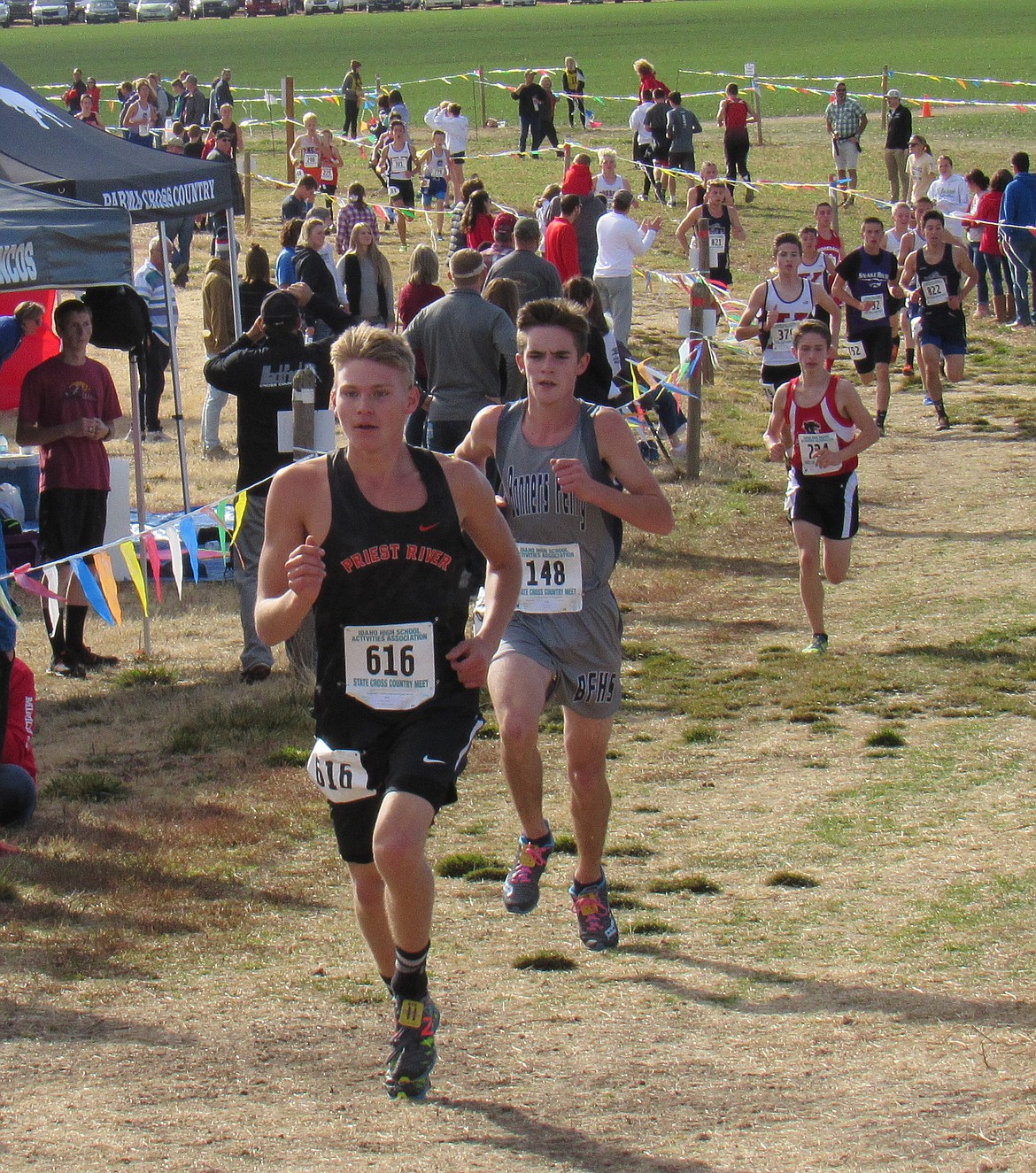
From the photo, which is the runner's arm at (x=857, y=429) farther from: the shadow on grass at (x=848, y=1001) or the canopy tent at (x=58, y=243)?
the shadow on grass at (x=848, y=1001)

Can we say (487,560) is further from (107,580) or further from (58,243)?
(58,243)

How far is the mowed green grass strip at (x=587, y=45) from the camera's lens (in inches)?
1937

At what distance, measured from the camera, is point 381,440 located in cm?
402

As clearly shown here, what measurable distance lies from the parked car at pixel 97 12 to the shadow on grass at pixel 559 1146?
89.7 m

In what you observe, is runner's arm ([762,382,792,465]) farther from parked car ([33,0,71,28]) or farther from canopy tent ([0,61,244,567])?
parked car ([33,0,71,28])

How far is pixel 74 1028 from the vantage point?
459 cm

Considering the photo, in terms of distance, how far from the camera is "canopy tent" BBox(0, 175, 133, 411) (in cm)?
743

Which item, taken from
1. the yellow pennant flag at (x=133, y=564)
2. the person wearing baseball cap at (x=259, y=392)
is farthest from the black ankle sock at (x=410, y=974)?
the person wearing baseball cap at (x=259, y=392)

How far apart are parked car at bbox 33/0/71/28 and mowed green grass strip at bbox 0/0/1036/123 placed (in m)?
1.31

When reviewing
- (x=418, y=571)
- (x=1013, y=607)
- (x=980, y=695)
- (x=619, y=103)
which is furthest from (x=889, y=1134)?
(x=619, y=103)

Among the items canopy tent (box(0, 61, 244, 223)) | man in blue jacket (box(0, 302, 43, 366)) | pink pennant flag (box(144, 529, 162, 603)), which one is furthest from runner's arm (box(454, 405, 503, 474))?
man in blue jacket (box(0, 302, 43, 366))

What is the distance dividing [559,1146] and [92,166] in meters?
7.41

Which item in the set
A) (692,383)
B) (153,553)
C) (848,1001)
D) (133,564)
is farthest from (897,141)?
(848,1001)

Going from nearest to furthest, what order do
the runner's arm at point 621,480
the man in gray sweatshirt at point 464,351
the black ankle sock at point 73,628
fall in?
the runner's arm at point 621,480 < the black ankle sock at point 73,628 < the man in gray sweatshirt at point 464,351
